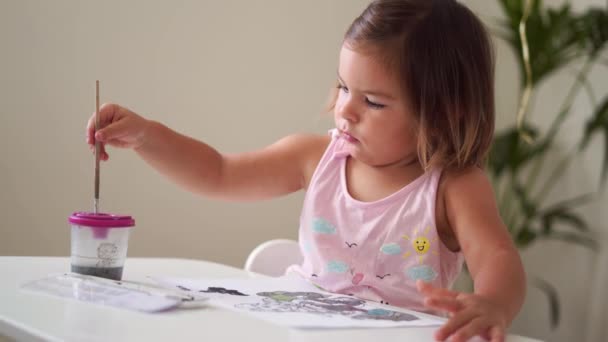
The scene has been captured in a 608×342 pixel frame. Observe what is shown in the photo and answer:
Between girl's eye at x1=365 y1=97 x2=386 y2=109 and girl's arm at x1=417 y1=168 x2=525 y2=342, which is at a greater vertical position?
girl's eye at x1=365 y1=97 x2=386 y2=109

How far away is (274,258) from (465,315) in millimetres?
657

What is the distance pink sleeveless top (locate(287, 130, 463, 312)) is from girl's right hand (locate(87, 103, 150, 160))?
1.01 ft

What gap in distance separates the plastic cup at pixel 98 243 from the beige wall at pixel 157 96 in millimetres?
1030

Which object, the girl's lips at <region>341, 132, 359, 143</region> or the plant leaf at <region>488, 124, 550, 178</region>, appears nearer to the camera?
the girl's lips at <region>341, 132, 359, 143</region>

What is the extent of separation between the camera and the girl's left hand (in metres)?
0.76

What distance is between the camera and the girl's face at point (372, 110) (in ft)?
3.78

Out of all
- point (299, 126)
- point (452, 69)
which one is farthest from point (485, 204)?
point (299, 126)

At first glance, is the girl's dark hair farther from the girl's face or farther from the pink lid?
the pink lid

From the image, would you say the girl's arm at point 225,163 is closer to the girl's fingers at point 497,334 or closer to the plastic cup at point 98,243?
the plastic cup at point 98,243

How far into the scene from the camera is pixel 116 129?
108 centimetres

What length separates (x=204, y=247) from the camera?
2.26 m

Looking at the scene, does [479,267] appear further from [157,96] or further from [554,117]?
[554,117]

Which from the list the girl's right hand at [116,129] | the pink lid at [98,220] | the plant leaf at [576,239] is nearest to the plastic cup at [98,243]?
the pink lid at [98,220]

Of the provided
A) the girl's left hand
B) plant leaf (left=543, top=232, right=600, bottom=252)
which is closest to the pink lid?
the girl's left hand
